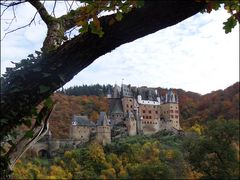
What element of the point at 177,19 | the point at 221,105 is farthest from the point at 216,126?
the point at 221,105

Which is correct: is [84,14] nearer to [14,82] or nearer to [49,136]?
[14,82]

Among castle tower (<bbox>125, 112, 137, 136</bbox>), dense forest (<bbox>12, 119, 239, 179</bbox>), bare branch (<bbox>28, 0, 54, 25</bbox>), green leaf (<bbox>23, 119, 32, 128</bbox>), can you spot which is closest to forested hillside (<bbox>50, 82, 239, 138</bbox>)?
castle tower (<bbox>125, 112, 137, 136</bbox>)

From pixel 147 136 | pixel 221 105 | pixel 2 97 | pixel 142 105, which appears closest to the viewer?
pixel 2 97

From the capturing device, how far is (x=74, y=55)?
121 inches

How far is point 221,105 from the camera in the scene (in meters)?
86.9

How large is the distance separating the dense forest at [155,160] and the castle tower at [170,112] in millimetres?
3743

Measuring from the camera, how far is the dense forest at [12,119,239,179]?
34.6 m

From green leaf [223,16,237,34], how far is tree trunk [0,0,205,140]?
0.62 ft

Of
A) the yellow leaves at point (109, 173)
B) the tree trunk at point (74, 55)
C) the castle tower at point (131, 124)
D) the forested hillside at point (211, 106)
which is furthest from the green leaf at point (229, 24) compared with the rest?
the forested hillside at point (211, 106)

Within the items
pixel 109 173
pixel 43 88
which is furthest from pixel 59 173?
pixel 43 88

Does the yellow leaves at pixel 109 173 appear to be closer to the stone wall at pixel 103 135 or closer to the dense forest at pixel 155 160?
the dense forest at pixel 155 160

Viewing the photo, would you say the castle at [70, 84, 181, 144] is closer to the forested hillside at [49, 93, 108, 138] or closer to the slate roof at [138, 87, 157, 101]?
the slate roof at [138, 87, 157, 101]

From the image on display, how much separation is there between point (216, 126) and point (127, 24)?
34.1 meters

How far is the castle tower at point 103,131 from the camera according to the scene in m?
63.7
